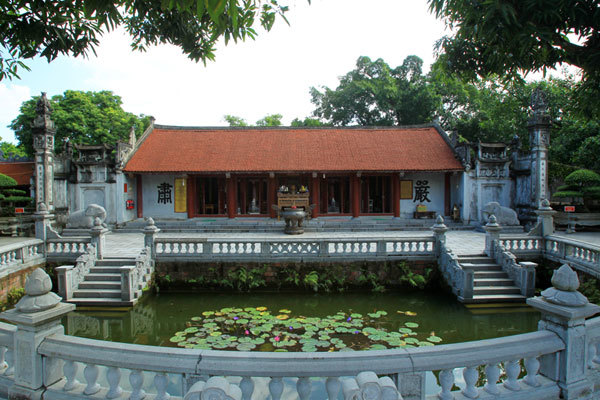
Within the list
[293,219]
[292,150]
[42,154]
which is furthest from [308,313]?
[42,154]

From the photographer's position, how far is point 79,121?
25500 mm

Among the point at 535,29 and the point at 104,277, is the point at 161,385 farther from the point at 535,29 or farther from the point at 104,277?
the point at 104,277

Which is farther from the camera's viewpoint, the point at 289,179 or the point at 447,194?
the point at 289,179

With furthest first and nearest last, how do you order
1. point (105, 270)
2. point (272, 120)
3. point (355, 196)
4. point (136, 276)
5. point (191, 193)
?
point (272, 120), point (191, 193), point (355, 196), point (105, 270), point (136, 276)

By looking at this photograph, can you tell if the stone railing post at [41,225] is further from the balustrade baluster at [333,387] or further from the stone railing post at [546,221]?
the stone railing post at [546,221]

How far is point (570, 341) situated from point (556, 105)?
77.9 feet

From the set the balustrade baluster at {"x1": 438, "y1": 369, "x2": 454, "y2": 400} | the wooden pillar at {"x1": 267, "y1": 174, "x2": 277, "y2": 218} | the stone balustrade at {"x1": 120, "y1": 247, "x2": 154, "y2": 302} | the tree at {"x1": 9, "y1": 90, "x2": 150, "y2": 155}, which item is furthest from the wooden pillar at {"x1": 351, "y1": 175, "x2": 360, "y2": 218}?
the tree at {"x1": 9, "y1": 90, "x2": 150, "y2": 155}

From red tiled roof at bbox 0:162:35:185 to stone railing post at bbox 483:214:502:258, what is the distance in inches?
831

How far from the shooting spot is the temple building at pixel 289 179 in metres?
16.1

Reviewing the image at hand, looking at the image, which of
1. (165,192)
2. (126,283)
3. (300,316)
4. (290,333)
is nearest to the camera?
(290,333)

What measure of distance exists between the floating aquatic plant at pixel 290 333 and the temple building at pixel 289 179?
28.4ft

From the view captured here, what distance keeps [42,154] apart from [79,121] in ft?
39.8

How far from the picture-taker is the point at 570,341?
298 centimetres

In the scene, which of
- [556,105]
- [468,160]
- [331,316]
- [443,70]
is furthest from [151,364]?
[556,105]
